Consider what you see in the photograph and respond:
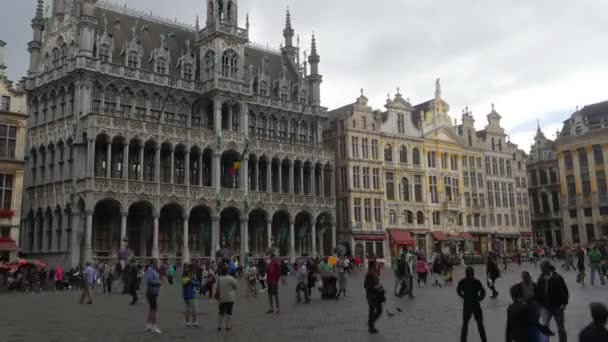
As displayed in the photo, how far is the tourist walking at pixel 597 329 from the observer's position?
23.4 ft

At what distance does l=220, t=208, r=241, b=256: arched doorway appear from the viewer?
5381 centimetres

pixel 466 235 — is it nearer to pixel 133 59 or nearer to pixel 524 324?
pixel 133 59

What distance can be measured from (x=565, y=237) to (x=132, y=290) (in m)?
75.3

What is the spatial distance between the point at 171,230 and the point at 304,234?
45.0ft

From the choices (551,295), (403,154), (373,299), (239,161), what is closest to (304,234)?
(239,161)

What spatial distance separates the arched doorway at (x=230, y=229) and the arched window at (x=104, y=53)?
16.3m

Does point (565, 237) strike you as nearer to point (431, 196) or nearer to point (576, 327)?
point (431, 196)

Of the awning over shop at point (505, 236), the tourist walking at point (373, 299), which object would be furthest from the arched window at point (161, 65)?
the awning over shop at point (505, 236)

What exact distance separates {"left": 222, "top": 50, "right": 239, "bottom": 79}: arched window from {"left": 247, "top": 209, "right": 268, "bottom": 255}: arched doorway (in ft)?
42.1

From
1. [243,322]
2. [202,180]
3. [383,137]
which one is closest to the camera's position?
[243,322]

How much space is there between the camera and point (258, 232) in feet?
188

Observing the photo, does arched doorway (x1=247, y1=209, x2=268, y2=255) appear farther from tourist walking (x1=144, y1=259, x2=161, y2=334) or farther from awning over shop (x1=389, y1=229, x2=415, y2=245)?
tourist walking (x1=144, y1=259, x2=161, y2=334)

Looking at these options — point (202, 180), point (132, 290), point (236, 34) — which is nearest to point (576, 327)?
point (132, 290)

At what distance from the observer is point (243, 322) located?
60.4 ft
